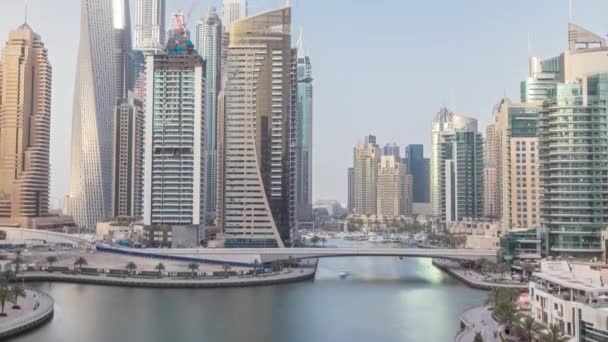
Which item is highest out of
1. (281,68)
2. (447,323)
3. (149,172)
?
(281,68)

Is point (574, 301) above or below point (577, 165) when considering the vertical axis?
below

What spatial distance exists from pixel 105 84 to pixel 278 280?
291 feet

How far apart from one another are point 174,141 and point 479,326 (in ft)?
185

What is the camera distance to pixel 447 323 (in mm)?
46750

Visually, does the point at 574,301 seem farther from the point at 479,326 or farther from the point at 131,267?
the point at 131,267

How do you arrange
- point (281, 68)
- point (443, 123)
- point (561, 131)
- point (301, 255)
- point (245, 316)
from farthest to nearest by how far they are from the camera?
1. point (443, 123)
2. point (281, 68)
3. point (301, 255)
4. point (561, 131)
5. point (245, 316)

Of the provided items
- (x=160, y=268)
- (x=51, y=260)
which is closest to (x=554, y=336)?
(x=160, y=268)

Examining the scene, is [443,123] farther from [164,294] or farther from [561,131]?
[164,294]

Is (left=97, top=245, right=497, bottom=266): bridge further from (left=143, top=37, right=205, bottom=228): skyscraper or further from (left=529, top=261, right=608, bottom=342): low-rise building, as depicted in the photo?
(left=529, top=261, right=608, bottom=342): low-rise building

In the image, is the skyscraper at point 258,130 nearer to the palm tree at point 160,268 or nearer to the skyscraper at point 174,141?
the skyscraper at point 174,141

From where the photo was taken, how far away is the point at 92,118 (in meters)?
140

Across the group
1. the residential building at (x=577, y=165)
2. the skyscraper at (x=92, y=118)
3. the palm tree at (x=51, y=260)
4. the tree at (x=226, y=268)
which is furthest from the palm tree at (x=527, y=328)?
the skyscraper at (x=92, y=118)

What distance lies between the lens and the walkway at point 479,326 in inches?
1512

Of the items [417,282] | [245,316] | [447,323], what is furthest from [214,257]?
[447,323]
